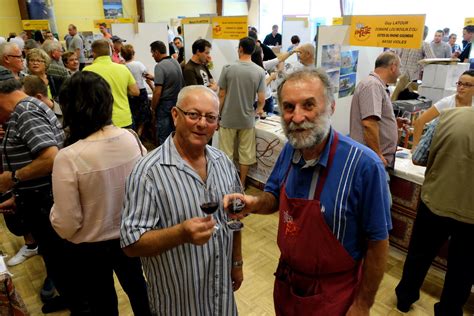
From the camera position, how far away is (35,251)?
306cm

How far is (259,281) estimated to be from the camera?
2703 millimetres

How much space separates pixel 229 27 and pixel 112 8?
9381 mm

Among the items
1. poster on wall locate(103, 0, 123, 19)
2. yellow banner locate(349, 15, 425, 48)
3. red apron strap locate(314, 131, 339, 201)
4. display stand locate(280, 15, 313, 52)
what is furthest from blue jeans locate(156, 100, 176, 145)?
poster on wall locate(103, 0, 123, 19)

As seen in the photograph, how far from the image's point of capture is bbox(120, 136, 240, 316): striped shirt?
4.20 feet

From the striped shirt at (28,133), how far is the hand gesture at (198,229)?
1.05m

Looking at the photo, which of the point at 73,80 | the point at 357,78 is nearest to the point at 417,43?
the point at 357,78

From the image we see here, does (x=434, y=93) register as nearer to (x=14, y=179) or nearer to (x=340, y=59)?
(x=340, y=59)

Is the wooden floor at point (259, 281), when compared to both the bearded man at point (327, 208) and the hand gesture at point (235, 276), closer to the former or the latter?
the hand gesture at point (235, 276)

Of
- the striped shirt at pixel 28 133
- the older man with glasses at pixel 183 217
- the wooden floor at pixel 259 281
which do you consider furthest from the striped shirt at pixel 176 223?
the wooden floor at pixel 259 281

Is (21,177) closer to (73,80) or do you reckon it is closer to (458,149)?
(73,80)

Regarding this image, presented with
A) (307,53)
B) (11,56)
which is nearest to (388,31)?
(307,53)

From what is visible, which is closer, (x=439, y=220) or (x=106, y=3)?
(x=439, y=220)

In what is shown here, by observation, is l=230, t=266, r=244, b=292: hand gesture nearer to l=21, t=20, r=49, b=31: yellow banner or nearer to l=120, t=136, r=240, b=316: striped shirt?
l=120, t=136, r=240, b=316: striped shirt

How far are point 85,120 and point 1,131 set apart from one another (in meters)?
1.05
